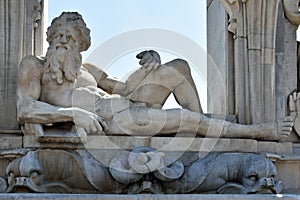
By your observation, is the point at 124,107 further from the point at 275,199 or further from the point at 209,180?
the point at 275,199

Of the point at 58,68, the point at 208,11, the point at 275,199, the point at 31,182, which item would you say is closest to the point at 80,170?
the point at 31,182

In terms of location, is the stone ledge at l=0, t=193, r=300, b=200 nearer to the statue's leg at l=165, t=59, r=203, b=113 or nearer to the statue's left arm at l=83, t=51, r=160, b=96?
the statue's leg at l=165, t=59, r=203, b=113

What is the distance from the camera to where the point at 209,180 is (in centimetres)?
884

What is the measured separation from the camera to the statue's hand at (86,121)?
8.89 meters

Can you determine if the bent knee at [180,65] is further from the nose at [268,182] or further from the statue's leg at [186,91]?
the nose at [268,182]

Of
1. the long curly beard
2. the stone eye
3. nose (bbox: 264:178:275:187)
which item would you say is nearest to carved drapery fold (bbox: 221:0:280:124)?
nose (bbox: 264:178:275:187)

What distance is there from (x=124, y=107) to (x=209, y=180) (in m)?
1.05

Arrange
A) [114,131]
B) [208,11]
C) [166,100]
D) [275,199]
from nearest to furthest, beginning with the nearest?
[275,199] < [114,131] < [166,100] < [208,11]

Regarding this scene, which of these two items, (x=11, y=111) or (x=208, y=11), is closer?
(x=11, y=111)

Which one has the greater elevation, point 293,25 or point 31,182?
point 293,25

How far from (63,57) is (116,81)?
78cm

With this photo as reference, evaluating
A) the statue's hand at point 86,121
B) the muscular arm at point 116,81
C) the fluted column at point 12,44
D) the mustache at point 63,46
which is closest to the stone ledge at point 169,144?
the statue's hand at point 86,121

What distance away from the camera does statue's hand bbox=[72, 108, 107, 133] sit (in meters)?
8.89

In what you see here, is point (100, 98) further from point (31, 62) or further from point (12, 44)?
point (12, 44)
